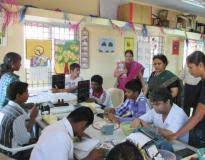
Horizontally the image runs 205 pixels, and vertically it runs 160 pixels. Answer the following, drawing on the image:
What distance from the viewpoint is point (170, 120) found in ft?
7.32

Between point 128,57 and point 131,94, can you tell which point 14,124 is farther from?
point 128,57

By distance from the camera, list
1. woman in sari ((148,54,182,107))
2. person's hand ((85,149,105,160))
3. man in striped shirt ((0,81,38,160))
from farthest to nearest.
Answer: woman in sari ((148,54,182,107)) < man in striped shirt ((0,81,38,160)) < person's hand ((85,149,105,160))

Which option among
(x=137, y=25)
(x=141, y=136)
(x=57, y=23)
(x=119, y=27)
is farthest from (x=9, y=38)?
(x=141, y=136)

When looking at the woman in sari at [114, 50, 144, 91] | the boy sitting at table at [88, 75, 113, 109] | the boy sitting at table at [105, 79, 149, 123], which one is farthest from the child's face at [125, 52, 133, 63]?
the boy sitting at table at [105, 79, 149, 123]

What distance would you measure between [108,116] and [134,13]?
2.95m

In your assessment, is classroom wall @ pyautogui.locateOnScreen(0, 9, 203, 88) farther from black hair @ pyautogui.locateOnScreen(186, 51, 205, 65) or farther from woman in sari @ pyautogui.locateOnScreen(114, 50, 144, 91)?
black hair @ pyautogui.locateOnScreen(186, 51, 205, 65)

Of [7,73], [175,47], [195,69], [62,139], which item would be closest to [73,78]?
[7,73]

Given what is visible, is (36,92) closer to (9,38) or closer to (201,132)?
(9,38)

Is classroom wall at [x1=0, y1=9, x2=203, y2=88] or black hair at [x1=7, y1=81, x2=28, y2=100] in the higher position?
classroom wall at [x1=0, y1=9, x2=203, y2=88]

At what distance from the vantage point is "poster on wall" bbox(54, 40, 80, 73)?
179 inches

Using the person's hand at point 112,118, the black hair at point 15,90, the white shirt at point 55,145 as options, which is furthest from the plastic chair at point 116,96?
the white shirt at point 55,145

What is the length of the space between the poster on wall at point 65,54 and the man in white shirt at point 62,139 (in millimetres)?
2837

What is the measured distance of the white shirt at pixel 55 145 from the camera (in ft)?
5.34

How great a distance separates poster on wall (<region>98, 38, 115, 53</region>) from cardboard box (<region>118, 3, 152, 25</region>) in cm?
49
